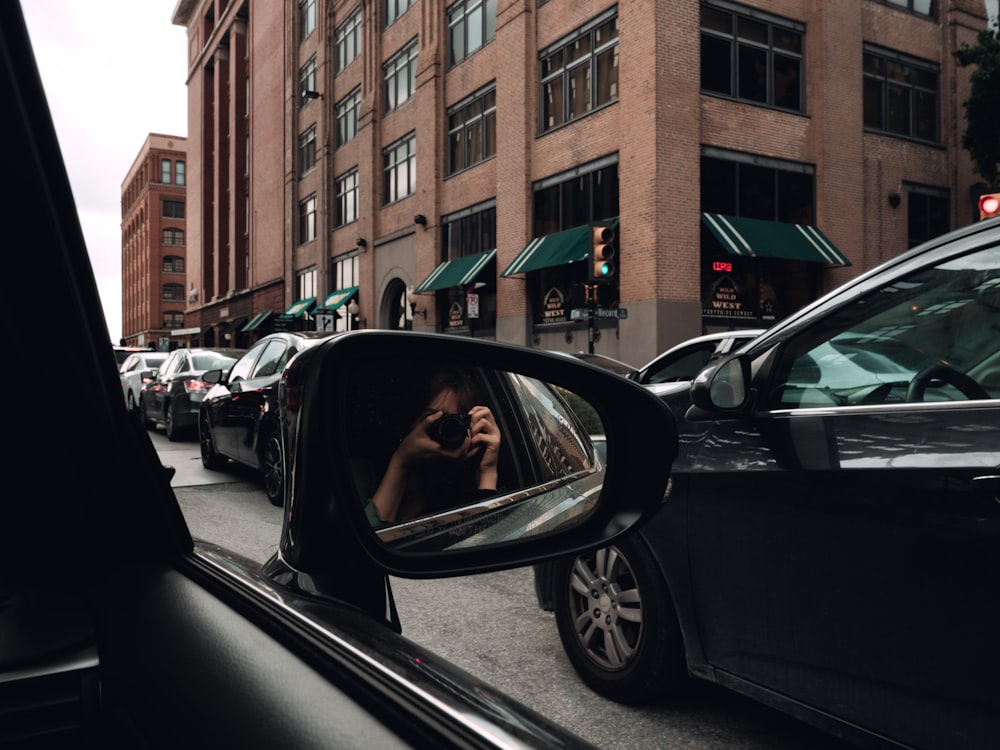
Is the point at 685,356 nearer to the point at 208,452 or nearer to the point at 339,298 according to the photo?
the point at 208,452

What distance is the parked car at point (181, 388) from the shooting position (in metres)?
13.1

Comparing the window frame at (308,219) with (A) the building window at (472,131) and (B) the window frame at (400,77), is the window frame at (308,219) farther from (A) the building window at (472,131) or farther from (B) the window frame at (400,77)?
(A) the building window at (472,131)

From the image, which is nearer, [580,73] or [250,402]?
[250,402]

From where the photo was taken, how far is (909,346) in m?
2.46

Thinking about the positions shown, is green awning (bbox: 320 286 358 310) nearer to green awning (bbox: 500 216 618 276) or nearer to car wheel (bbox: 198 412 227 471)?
green awning (bbox: 500 216 618 276)

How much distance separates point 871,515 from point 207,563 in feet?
5.70

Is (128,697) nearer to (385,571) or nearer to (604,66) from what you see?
(385,571)

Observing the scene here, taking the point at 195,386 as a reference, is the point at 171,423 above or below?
below

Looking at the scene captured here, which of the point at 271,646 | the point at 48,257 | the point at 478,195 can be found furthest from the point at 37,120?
the point at 478,195

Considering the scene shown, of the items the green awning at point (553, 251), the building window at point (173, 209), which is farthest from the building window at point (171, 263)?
the green awning at point (553, 251)

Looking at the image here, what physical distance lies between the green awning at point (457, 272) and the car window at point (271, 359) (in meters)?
15.8

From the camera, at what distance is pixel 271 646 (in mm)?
1028

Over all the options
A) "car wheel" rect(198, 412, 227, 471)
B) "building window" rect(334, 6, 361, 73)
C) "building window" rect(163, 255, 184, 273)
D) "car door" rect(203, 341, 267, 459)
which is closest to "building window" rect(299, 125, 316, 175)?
"building window" rect(334, 6, 361, 73)

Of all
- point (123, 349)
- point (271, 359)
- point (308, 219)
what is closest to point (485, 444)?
point (123, 349)
